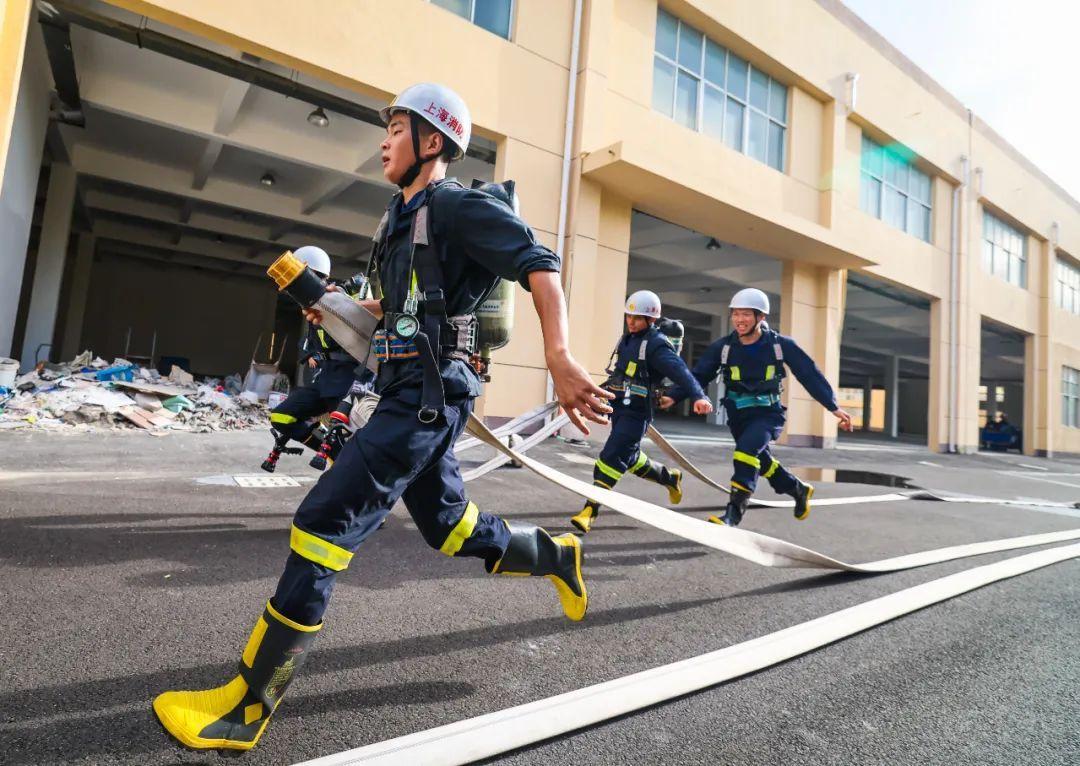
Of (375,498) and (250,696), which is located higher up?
(375,498)

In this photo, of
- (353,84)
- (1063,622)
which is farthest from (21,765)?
(353,84)

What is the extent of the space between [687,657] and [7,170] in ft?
35.6

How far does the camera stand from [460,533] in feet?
6.44

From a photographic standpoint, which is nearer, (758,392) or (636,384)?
(636,384)

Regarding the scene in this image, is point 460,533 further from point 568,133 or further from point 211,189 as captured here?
point 211,189

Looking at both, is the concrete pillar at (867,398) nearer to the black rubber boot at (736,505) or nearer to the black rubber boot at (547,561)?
the black rubber boot at (736,505)

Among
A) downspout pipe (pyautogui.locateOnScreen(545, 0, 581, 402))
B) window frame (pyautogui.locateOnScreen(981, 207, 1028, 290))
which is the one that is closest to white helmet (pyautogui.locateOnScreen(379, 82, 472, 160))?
downspout pipe (pyautogui.locateOnScreen(545, 0, 581, 402))

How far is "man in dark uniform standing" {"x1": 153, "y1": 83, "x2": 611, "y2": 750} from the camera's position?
157 cm

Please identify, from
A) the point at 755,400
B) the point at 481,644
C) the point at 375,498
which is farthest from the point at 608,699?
the point at 755,400

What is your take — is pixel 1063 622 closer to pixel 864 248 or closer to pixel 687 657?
pixel 687 657

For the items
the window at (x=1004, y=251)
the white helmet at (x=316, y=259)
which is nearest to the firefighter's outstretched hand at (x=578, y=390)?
the white helmet at (x=316, y=259)

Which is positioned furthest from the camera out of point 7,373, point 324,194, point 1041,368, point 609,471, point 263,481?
point 1041,368

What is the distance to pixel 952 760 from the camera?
1699 mm

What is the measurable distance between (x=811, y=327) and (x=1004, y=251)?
518 inches
